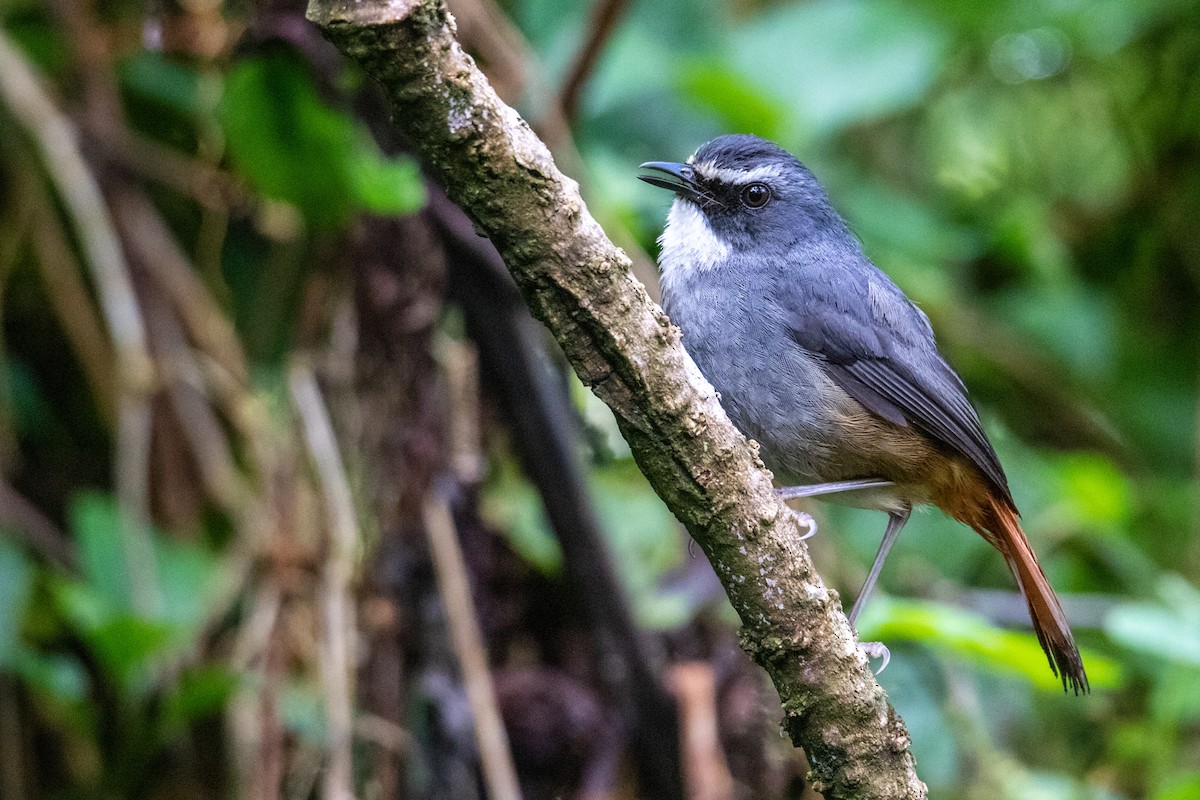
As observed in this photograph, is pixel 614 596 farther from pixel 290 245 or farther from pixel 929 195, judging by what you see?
pixel 929 195

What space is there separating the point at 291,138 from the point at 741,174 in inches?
55.4

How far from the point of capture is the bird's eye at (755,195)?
3213 mm

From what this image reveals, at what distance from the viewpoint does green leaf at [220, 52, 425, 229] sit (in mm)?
3635

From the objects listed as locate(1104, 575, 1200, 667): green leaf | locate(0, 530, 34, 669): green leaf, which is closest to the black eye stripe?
locate(1104, 575, 1200, 667): green leaf

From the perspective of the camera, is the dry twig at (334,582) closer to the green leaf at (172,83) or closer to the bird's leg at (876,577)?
the green leaf at (172,83)

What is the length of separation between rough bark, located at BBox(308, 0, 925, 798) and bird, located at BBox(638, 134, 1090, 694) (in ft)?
2.57

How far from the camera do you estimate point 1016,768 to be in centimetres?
382

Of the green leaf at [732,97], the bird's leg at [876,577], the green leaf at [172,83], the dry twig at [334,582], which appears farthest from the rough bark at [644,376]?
the green leaf at [172,83]

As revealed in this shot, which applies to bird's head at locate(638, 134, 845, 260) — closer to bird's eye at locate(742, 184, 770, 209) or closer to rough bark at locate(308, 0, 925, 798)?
bird's eye at locate(742, 184, 770, 209)

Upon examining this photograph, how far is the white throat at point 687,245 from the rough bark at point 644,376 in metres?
1.10

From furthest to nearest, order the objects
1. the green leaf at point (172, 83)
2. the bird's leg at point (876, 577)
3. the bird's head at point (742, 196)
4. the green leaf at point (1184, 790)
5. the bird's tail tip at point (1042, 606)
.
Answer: the green leaf at point (172, 83)
the green leaf at point (1184, 790)
the bird's head at point (742, 196)
the bird's tail tip at point (1042, 606)
the bird's leg at point (876, 577)

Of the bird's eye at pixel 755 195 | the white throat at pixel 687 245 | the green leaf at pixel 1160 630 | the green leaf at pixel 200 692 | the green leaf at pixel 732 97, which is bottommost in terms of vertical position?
the green leaf at pixel 200 692

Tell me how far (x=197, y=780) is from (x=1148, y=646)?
3.08 meters

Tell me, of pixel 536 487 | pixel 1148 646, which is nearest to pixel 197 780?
pixel 536 487
